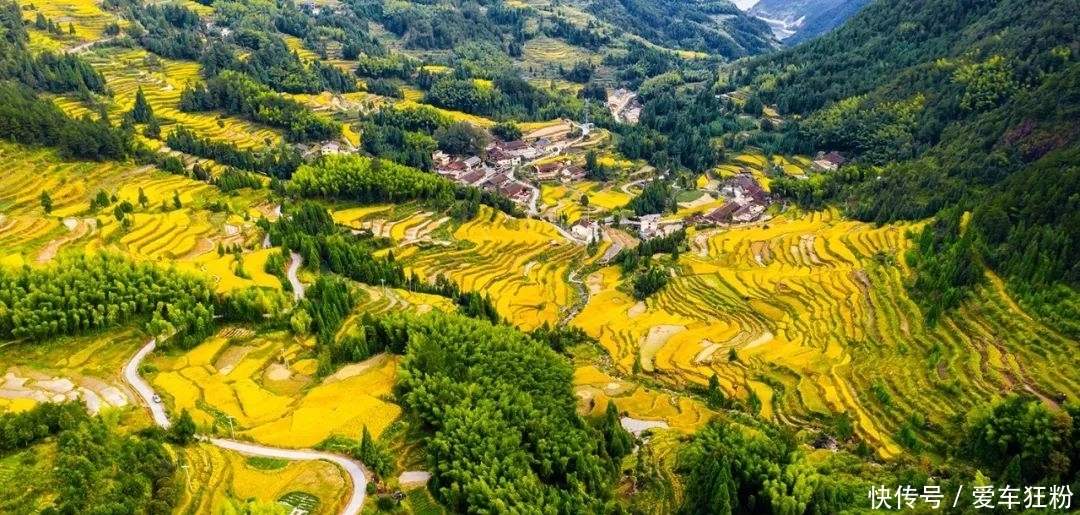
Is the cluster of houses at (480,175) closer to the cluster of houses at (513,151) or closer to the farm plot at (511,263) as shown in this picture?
the cluster of houses at (513,151)

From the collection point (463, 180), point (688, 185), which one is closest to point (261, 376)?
point (463, 180)

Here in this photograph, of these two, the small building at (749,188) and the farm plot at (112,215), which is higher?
the farm plot at (112,215)

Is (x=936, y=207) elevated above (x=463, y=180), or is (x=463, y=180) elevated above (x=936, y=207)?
(x=936, y=207)

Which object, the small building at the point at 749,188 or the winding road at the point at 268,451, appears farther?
the small building at the point at 749,188

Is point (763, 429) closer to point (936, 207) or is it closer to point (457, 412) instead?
point (457, 412)

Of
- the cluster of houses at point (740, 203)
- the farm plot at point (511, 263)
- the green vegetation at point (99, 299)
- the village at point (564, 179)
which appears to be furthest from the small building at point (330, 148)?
the green vegetation at point (99, 299)

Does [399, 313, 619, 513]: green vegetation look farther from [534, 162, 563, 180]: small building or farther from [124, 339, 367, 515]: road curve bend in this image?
[534, 162, 563, 180]: small building

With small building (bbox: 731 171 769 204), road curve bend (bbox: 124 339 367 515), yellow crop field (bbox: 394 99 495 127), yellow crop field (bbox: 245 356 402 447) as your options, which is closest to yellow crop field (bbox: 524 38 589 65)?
yellow crop field (bbox: 394 99 495 127)
